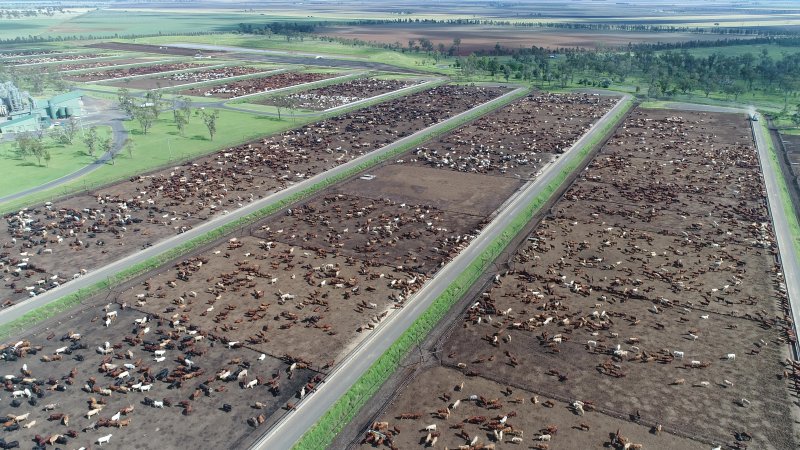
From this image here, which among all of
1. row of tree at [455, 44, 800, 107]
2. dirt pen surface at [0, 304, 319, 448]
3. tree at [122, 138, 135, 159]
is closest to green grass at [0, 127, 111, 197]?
tree at [122, 138, 135, 159]

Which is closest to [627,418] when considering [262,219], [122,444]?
[122,444]

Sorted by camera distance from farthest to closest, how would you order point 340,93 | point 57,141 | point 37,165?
point 340,93 → point 57,141 → point 37,165

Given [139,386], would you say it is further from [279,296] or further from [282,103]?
[282,103]

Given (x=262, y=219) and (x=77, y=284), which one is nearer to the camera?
(x=77, y=284)

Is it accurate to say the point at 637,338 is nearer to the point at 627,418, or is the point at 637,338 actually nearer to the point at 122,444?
the point at 627,418

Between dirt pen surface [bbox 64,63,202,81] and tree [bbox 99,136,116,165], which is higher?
dirt pen surface [bbox 64,63,202,81]

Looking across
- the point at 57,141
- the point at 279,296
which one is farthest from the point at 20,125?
the point at 279,296

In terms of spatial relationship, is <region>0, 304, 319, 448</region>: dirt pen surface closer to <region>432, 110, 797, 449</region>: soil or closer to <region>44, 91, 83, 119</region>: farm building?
<region>432, 110, 797, 449</region>: soil
